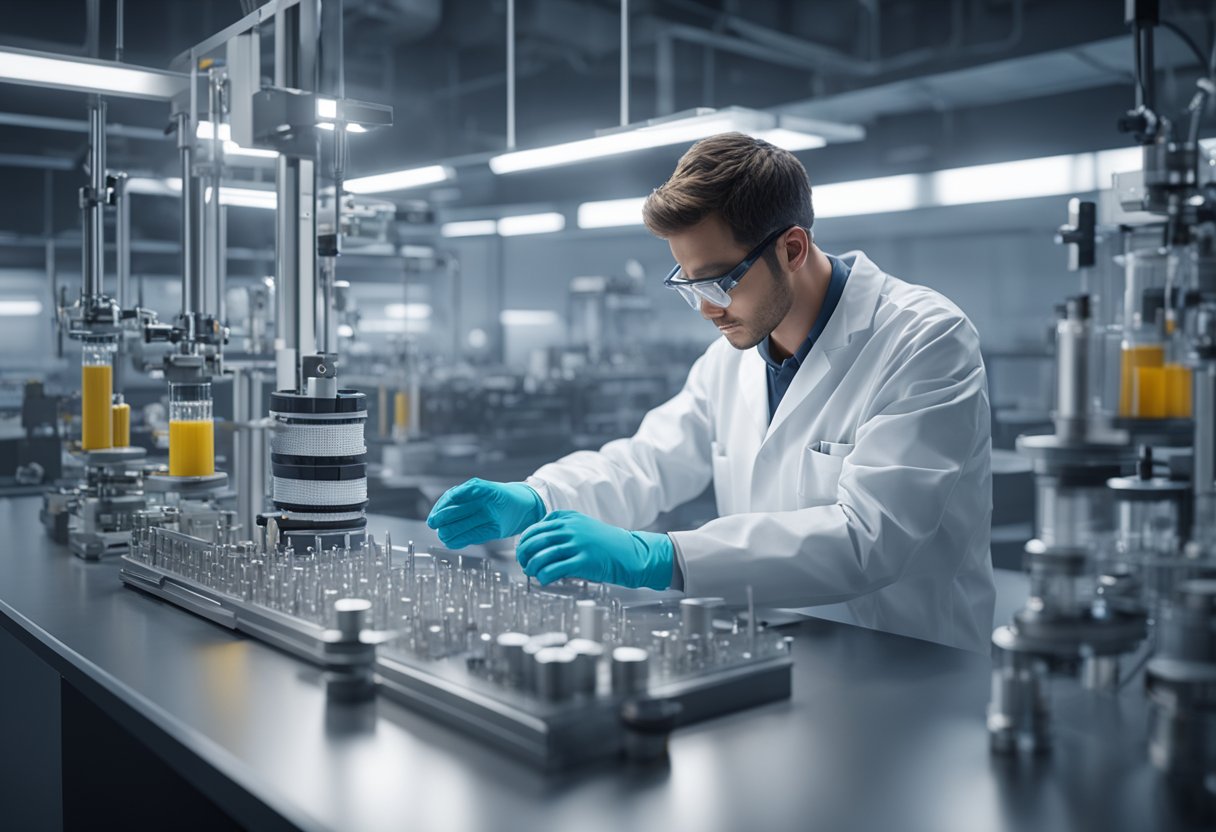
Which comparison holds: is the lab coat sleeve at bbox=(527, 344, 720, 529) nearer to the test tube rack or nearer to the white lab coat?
the white lab coat

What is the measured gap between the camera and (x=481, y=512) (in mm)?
2055

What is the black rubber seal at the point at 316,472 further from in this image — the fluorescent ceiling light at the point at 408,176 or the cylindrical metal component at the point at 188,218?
the fluorescent ceiling light at the point at 408,176

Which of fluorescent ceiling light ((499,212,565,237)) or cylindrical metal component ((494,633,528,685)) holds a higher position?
fluorescent ceiling light ((499,212,565,237))

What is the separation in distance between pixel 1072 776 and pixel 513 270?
Answer: 12.1 meters

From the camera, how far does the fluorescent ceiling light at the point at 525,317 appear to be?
506 inches

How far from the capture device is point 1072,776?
41.5 inches

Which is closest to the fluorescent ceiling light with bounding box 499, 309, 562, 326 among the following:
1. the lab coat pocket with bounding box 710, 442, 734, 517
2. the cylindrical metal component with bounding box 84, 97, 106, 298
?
the cylindrical metal component with bounding box 84, 97, 106, 298

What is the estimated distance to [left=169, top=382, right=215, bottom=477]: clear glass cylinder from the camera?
2221mm

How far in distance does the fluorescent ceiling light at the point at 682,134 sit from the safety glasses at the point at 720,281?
2.39 ft

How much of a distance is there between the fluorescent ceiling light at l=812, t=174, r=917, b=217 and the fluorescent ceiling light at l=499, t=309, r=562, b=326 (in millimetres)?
6064

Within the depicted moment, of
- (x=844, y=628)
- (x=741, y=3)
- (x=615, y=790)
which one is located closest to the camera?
(x=615, y=790)

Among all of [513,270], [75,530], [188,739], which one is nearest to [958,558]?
[188,739]

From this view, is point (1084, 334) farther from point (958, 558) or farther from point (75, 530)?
point (75, 530)

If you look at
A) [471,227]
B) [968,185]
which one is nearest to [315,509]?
[968,185]
